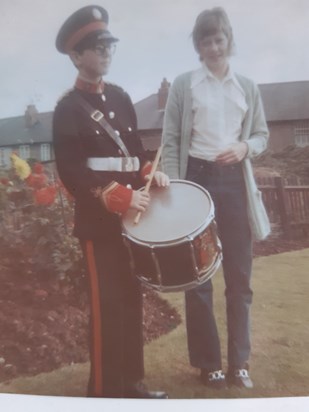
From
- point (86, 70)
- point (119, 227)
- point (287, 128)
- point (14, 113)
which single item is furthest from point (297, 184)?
point (14, 113)

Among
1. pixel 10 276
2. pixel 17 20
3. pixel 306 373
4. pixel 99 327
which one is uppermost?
pixel 17 20

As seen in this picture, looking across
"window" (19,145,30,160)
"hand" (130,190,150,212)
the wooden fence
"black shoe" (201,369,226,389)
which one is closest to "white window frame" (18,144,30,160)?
"window" (19,145,30,160)

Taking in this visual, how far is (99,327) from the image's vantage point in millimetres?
1534

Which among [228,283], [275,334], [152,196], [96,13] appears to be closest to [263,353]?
[275,334]

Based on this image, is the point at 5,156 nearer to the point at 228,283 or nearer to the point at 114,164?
the point at 114,164

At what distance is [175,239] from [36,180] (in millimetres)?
326

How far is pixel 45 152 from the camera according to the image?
1.49m

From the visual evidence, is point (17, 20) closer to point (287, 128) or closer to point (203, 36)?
point (203, 36)

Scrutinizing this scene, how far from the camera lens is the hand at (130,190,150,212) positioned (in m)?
1.48

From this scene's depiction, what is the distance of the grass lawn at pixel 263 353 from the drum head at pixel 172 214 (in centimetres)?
14

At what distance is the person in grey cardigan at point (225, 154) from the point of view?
4.83 feet

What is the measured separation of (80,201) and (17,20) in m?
0.39

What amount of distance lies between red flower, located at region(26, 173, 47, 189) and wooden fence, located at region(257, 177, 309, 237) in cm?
44

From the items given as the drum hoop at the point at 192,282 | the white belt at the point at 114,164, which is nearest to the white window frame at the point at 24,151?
the white belt at the point at 114,164
